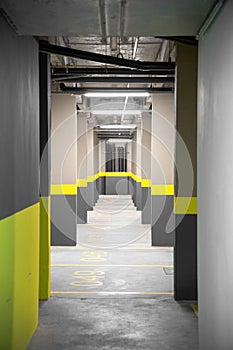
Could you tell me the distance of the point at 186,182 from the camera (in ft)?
Answer: 20.7

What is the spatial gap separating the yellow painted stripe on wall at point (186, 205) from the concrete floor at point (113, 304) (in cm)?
109

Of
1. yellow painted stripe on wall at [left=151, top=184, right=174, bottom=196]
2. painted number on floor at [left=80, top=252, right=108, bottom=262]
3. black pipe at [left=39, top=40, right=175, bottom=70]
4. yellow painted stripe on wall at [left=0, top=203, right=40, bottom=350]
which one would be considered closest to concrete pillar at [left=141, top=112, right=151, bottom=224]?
yellow painted stripe on wall at [left=151, top=184, right=174, bottom=196]

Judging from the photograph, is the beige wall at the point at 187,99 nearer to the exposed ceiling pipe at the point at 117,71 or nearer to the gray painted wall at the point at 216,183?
the exposed ceiling pipe at the point at 117,71

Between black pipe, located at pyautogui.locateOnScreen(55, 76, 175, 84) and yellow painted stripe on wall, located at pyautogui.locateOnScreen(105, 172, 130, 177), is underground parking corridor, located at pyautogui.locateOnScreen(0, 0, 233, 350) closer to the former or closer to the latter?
black pipe, located at pyautogui.locateOnScreen(55, 76, 175, 84)

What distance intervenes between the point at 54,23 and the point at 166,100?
21.6 feet

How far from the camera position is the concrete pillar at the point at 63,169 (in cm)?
981

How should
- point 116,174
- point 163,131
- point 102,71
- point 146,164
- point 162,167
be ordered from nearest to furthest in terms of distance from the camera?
point 102,71 → point 163,131 → point 162,167 → point 146,164 → point 116,174

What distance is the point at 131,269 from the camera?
307 inches

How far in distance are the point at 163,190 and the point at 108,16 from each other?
7253 millimetres

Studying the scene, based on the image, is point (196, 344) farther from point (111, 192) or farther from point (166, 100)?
point (111, 192)

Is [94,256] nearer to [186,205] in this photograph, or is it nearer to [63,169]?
[63,169]

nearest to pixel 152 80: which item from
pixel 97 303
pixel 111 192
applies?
pixel 97 303

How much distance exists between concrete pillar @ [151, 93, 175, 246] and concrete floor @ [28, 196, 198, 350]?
1.56 feet

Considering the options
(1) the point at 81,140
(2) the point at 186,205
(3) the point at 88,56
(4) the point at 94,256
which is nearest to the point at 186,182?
(2) the point at 186,205
